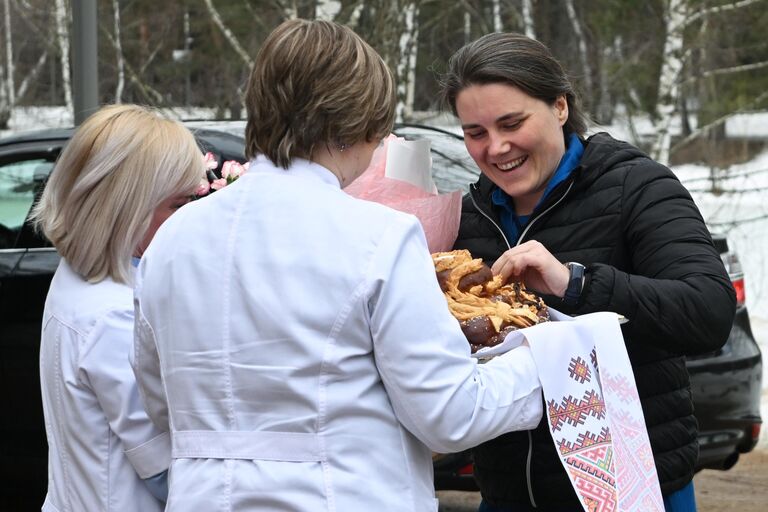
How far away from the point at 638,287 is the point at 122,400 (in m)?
1.08

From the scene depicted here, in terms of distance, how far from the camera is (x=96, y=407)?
8.61 ft

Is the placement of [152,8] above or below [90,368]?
below

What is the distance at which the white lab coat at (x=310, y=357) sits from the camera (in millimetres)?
1952

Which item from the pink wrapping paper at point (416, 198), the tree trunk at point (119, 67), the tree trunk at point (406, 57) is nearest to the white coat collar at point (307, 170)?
the pink wrapping paper at point (416, 198)

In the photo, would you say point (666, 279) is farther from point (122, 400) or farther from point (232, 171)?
point (232, 171)

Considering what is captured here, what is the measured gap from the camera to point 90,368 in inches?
101

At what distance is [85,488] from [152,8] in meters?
11.7

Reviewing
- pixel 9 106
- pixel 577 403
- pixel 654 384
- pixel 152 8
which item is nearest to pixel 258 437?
pixel 577 403

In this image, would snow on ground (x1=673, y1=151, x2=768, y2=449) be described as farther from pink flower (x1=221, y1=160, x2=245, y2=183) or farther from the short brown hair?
the short brown hair

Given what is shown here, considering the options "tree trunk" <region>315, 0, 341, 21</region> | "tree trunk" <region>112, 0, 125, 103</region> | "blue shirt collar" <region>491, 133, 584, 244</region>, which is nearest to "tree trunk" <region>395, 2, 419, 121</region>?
"tree trunk" <region>315, 0, 341, 21</region>

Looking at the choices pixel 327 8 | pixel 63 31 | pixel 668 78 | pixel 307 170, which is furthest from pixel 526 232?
pixel 63 31

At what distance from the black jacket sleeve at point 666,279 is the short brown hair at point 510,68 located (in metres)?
0.29

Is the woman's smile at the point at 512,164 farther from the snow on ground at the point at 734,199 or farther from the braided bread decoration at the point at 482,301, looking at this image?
the snow on ground at the point at 734,199

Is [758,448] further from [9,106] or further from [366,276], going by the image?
[9,106]
